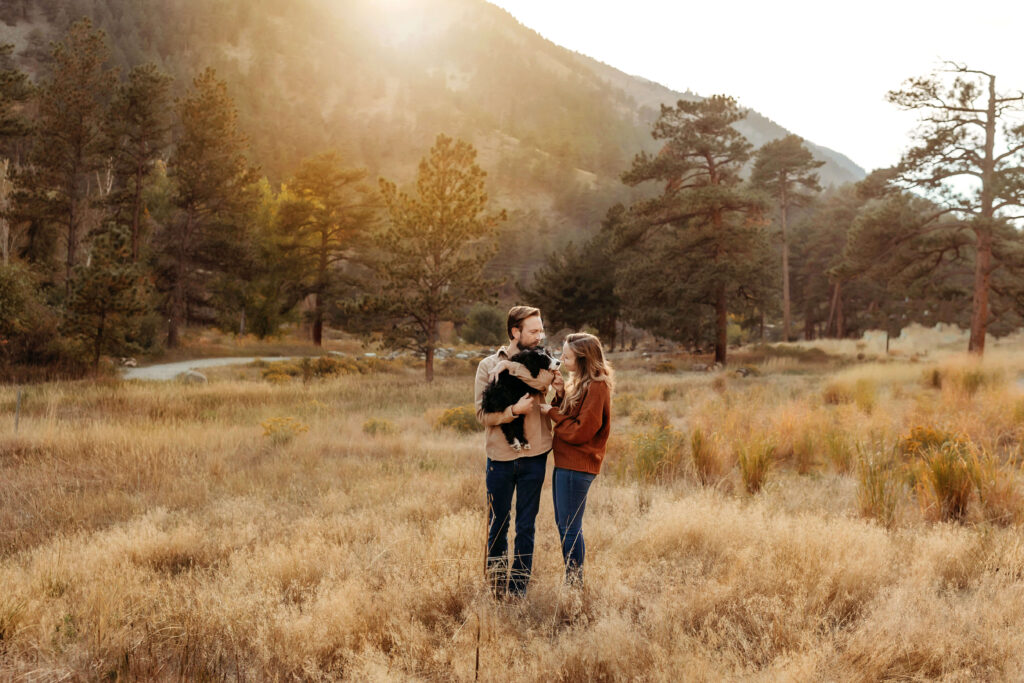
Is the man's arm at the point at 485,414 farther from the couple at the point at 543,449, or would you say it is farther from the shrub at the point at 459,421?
the shrub at the point at 459,421

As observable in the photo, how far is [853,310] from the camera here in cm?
4425

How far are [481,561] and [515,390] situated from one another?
1512mm

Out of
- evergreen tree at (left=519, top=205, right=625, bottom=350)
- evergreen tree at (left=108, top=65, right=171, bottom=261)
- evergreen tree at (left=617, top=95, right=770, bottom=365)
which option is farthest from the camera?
evergreen tree at (left=519, top=205, right=625, bottom=350)

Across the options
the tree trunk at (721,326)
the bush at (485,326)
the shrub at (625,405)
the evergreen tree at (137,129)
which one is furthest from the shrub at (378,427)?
the bush at (485,326)

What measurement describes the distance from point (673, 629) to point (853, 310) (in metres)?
48.4

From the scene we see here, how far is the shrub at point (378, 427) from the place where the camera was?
9.62 meters

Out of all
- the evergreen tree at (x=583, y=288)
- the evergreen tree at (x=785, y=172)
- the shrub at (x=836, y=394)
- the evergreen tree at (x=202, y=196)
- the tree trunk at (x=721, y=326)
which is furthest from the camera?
the evergreen tree at (x=785, y=172)

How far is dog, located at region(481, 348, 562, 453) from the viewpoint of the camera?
3.24 meters

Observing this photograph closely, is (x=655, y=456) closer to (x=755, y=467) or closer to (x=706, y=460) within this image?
(x=706, y=460)

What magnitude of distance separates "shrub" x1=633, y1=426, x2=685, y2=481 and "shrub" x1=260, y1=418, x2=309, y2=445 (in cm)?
513

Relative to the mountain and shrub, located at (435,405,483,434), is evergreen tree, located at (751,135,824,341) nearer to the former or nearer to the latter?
shrub, located at (435,405,483,434)

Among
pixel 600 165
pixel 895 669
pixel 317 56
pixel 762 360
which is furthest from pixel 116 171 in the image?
pixel 317 56

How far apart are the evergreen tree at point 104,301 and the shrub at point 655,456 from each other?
Answer: 13.6 m

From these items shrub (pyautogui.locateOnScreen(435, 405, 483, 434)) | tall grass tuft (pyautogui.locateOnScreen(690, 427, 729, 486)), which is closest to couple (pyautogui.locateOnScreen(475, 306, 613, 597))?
tall grass tuft (pyautogui.locateOnScreen(690, 427, 729, 486))
